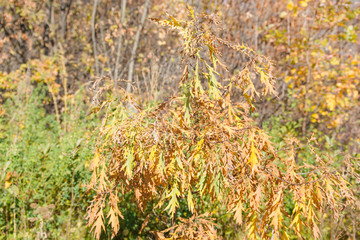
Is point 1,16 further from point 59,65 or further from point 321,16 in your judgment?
point 321,16

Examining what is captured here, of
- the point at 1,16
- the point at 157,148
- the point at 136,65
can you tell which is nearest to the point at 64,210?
the point at 157,148

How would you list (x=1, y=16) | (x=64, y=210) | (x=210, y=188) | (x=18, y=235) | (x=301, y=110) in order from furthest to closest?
(x=1, y=16) < (x=301, y=110) < (x=64, y=210) < (x=18, y=235) < (x=210, y=188)

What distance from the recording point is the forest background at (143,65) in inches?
148

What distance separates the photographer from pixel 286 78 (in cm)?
527

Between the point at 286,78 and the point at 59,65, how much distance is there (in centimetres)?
477

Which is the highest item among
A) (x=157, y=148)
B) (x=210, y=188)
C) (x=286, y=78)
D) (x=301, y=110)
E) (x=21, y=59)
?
(x=157, y=148)

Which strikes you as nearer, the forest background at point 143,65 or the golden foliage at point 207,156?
the golden foliage at point 207,156

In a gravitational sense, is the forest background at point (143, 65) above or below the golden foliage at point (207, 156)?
below

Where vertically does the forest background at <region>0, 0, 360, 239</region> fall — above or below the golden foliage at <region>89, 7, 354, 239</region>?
below

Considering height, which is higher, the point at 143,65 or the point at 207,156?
the point at 207,156

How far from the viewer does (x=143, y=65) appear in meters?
6.51

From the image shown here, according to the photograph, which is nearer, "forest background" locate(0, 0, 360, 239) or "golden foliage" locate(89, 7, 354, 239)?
"golden foliage" locate(89, 7, 354, 239)

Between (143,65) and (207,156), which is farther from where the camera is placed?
(143,65)

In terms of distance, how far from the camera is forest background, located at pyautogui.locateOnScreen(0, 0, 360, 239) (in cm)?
377
